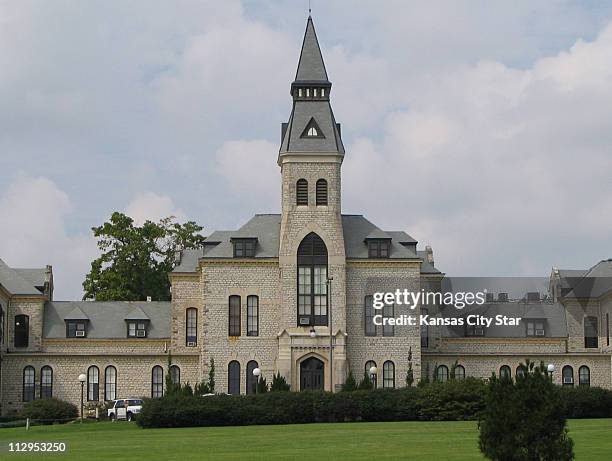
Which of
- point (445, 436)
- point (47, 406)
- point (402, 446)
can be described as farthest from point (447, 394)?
point (47, 406)

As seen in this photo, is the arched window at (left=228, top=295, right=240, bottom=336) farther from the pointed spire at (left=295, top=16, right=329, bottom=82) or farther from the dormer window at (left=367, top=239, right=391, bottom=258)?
the pointed spire at (left=295, top=16, right=329, bottom=82)

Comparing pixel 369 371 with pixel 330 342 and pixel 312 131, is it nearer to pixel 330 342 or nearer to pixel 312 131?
pixel 330 342

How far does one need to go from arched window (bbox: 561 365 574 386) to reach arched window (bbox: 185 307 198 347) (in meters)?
24.1

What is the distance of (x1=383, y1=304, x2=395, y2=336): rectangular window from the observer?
74.2 meters

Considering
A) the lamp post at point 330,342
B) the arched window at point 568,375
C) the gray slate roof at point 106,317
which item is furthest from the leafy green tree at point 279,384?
the arched window at point 568,375

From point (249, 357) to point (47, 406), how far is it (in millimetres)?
12293

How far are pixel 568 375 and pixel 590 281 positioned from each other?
24.3ft

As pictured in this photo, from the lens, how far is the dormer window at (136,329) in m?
78.4

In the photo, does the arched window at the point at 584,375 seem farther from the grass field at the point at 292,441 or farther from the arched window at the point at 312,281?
the grass field at the point at 292,441

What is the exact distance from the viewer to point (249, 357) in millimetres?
73625

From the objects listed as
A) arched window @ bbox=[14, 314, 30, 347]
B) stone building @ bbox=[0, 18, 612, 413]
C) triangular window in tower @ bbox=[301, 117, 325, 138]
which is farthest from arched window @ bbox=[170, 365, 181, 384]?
triangular window in tower @ bbox=[301, 117, 325, 138]

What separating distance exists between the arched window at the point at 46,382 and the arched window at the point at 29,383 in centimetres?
50

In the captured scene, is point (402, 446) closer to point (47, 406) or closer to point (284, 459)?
point (284, 459)

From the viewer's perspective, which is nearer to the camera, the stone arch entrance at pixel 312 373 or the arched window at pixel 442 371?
the stone arch entrance at pixel 312 373
